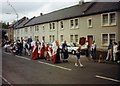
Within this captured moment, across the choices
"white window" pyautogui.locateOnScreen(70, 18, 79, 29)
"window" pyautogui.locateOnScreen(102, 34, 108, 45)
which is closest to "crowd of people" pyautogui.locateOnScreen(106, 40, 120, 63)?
"window" pyautogui.locateOnScreen(102, 34, 108, 45)

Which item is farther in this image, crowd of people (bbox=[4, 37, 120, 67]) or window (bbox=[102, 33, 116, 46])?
window (bbox=[102, 33, 116, 46])

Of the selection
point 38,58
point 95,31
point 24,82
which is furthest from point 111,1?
point 24,82

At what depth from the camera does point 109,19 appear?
30500mm

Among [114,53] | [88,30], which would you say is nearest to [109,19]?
[88,30]

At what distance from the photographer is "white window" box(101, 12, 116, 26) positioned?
30.3 metres

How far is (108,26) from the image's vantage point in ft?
101

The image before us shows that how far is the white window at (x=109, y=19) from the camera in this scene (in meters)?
30.3

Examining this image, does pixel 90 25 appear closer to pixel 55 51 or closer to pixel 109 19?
pixel 109 19

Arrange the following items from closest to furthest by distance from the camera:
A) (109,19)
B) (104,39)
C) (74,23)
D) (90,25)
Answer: (109,19), (104,39), (90,25), (74,23)

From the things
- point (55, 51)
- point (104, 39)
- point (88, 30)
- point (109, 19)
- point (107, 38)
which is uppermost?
point (109, 19)

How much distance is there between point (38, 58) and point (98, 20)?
12396 millimetres

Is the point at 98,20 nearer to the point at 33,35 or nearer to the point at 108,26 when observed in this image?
the point at 108,26

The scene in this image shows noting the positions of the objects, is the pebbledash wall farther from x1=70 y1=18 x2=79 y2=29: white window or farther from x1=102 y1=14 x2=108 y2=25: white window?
x1=102 y1=14 x2=108 y2=25: white window

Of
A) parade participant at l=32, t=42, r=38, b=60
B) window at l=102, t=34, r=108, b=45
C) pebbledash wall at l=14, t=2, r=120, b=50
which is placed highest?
pebbledash wall at l=14, t=2, r=120, b=50
